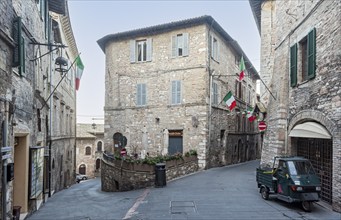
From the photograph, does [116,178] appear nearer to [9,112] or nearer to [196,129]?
[196,129]

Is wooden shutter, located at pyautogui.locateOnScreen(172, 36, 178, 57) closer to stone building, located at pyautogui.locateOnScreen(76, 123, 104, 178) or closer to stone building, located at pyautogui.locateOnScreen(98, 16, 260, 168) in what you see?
stone building, located at pyautogui.locateOnScreen(98, 16, 260, 168)

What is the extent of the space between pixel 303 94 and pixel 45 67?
10721 millimetres

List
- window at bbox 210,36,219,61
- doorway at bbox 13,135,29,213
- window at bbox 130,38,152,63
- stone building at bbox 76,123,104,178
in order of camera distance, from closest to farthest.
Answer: doorway at bbox 13,135,29,213 < window at bbox 210,36,219,61 < window at bbox 130,38,152,63 < stone building at bbox 76,123,104,178

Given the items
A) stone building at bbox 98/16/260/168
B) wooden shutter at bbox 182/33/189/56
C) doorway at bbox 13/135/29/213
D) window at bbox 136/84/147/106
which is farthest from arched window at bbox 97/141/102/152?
doorway at bbox 13/135/29/213

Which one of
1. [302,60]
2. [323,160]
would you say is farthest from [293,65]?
[323,160]

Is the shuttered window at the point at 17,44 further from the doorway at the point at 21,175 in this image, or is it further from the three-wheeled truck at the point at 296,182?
the three-wheeled truck at the point at 296,182

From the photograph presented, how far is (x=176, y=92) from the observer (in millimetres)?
19484

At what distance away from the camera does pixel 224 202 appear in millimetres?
9469

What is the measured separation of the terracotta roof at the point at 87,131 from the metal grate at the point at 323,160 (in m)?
32.1

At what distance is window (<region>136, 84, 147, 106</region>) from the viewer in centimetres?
2061

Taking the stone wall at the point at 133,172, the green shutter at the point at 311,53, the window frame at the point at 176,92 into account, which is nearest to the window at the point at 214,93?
the window frame at the point at 176,92

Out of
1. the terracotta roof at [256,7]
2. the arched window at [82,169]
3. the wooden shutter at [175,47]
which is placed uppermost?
the terracotta roof at [256,7]

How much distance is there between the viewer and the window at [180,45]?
19.3 metres

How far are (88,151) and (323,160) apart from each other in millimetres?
33469
